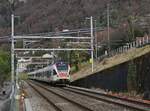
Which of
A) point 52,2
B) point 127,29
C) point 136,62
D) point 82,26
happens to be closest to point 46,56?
point 52,2

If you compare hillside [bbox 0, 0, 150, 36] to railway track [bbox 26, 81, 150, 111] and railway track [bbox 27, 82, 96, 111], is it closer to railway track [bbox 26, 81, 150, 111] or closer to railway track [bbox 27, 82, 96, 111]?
railway track [bbox 27, 82, 96, 111]

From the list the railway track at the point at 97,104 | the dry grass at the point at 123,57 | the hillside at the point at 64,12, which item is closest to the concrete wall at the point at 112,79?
the dry grass at the point at 123,57

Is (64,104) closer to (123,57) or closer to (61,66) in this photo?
(61,66)

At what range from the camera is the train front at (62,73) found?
6800 centimetres

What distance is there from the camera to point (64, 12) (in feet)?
413

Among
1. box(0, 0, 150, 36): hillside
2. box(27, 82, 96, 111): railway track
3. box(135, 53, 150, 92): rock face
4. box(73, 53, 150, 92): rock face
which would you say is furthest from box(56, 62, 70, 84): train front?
box(0, 0, 150, 36): hillside

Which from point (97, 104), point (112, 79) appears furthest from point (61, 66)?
point (97, 104)

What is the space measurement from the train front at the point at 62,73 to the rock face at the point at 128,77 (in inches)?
350

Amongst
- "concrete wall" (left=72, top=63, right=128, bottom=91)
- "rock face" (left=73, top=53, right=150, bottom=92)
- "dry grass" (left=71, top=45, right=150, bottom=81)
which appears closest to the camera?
"rock face" (left=73, top=53, right=150, bottom=92)

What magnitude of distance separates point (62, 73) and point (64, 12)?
194 ft

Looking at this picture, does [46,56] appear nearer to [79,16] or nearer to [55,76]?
[79,16]

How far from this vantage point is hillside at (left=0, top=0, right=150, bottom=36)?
104m

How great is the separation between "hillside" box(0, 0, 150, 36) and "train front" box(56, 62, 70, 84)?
2849 cm

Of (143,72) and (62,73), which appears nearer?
(143,72)
